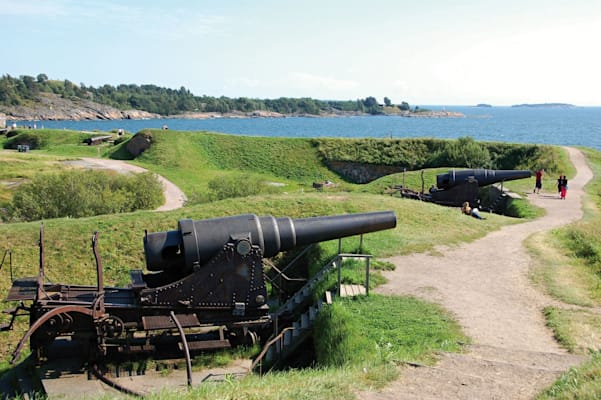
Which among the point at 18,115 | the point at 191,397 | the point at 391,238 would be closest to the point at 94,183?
the point at 391,238

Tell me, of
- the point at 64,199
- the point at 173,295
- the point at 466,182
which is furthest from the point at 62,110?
the point at 173,295

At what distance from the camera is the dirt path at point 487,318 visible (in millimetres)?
5949

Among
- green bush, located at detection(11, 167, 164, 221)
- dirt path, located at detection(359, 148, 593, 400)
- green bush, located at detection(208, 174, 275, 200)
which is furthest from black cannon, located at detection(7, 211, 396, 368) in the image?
green bush, located at detection(208, 174, 275, 200)

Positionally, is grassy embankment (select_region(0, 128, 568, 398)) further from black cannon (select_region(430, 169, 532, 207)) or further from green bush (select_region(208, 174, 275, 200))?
green bush (select_region(208, 174, 275, 200))

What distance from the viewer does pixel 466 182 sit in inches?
897

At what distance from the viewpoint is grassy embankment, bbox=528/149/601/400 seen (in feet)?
18.4

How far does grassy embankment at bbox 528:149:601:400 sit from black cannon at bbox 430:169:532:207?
3.64 meters

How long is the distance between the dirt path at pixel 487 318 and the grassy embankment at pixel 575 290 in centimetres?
25

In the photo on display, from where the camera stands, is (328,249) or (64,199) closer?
(328,249)

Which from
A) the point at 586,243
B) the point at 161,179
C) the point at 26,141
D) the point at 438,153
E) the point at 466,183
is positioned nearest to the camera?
the point at 586,243

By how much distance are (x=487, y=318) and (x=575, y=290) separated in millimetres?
2854

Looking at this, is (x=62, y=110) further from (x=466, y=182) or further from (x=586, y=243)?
(x=586, y=243)

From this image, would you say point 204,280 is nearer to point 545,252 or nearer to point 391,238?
point 391,238

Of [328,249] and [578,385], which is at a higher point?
[578,385]
